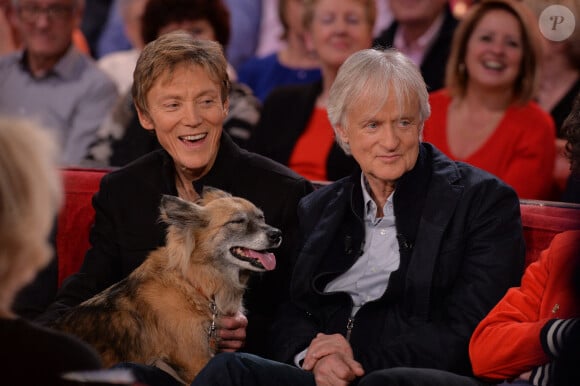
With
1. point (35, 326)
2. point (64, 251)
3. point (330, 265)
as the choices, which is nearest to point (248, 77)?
point (64, 251)

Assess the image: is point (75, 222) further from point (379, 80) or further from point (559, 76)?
point (559, 76)

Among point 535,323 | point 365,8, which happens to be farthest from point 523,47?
point 535,323

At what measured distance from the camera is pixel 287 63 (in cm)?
507

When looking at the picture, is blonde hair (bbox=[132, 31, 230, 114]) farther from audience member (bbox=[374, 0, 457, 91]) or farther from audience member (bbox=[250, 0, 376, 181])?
audience member (bbox=[374, 0, 457, 91])

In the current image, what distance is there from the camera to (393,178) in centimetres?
266

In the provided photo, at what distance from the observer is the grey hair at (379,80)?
2.64 metres

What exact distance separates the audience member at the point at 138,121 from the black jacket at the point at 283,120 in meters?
0.05

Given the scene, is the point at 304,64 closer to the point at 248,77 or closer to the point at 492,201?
the point at 248,77

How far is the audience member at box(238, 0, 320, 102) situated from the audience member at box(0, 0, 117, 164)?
0.74 meters

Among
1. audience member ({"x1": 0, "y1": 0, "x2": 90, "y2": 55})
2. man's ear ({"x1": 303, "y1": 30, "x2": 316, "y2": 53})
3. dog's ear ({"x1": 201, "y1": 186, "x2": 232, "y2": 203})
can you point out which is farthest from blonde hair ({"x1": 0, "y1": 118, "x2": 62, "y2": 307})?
audience member ({"x1": 0, "y1": 0, "x2": 90, "y2": 55})

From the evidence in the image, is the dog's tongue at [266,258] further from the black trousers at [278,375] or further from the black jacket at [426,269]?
the black trousers at [278,375]

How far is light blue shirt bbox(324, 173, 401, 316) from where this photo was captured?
266 cm

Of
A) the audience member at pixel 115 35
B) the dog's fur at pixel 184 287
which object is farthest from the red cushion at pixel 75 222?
the audience member at pixel 115 35

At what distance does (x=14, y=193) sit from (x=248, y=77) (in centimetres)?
361
